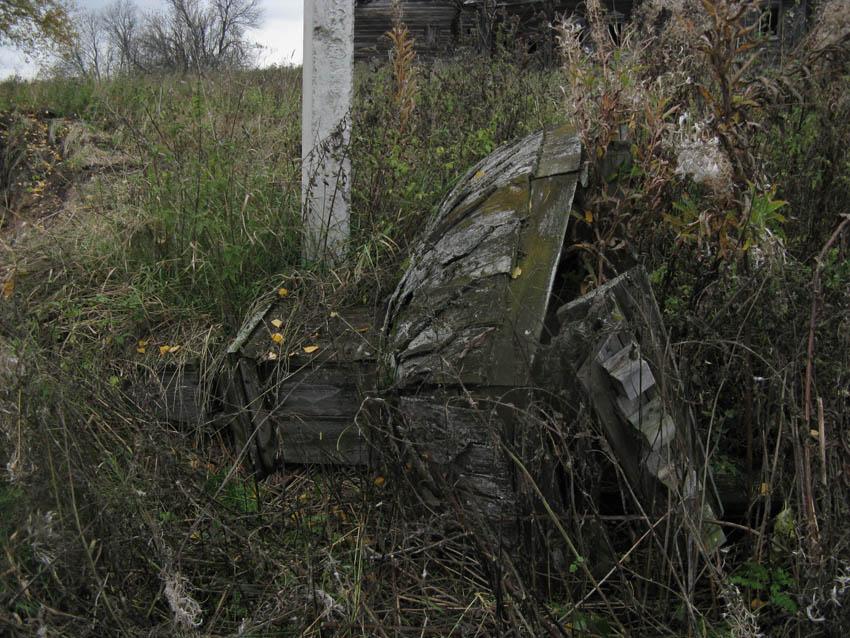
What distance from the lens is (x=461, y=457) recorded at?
7.48 ft

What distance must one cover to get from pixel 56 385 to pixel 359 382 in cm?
101

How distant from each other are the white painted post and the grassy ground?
13 centimetres

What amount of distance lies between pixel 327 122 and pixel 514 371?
1994 millimetres

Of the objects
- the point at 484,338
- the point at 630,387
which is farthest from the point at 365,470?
the point at 630,387

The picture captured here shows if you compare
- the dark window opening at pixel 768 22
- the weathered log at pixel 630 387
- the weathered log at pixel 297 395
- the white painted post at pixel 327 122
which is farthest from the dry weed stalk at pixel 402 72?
the weathered log at pixel 630 387

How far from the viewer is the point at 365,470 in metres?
2.89

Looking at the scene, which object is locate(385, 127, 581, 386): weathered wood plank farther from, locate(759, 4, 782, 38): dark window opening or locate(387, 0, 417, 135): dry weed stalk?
locate(387, 0, 417, 135): dry weed stalk

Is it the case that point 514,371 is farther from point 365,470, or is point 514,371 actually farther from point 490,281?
point 365,470

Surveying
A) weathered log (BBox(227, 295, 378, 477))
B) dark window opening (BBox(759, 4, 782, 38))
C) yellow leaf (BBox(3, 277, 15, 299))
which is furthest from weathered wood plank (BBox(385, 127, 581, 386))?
yellow leaf (BBox(3, 277, 15, 299))

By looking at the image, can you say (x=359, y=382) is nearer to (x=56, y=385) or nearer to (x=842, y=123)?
(x=56, y=385)

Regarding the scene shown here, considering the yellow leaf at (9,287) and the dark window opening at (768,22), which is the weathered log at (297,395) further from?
the dark window opening at (768,22)

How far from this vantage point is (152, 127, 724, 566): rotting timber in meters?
2.07

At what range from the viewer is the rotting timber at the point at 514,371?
207 centimetres

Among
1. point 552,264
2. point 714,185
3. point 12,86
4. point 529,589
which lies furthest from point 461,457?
point 12,86
